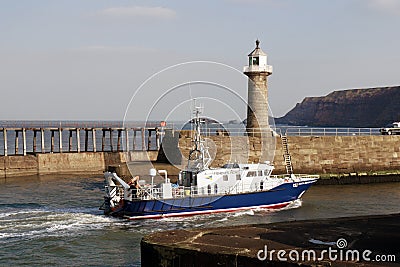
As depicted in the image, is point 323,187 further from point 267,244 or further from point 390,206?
point 267,244

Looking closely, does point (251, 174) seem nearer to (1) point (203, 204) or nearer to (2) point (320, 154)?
(1) point (203, 204)

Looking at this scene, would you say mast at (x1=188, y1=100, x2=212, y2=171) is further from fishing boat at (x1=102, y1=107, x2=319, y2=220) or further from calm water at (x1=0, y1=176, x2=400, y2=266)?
calm water at (x1=0, y1=176, x2=400, y2=266)

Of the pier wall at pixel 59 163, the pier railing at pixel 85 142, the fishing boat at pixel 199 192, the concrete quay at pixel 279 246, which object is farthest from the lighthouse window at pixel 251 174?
the pier wall at pixel 59 163

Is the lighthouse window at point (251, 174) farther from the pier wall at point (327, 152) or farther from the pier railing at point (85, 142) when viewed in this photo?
the pier wall at point (327, 152)

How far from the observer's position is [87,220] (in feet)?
78.6

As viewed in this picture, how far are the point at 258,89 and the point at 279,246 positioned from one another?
2922 cm

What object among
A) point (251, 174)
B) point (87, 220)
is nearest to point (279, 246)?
point (87, 220)

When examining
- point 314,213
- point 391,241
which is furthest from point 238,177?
point 391,241

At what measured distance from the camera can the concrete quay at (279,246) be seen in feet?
26.9

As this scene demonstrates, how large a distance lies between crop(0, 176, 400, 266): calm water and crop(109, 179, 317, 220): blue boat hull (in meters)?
0.45

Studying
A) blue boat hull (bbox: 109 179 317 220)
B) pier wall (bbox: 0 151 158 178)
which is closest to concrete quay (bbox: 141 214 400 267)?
blue boat hull (bbox: 109 179 317 220)

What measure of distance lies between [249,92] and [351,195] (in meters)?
10.3

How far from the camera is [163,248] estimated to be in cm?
912

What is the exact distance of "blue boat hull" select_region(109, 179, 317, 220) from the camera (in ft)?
81.0
